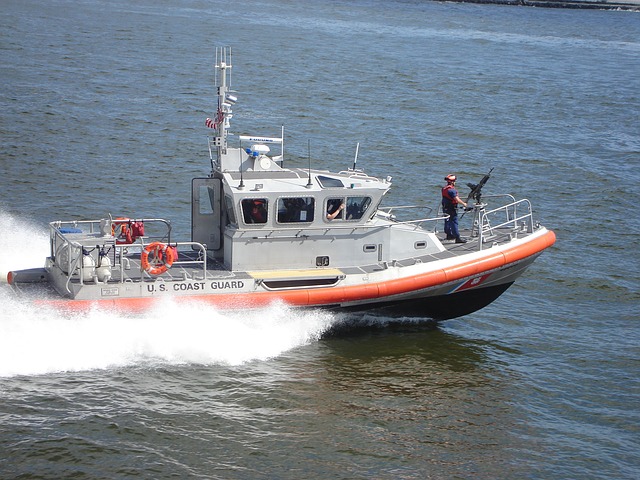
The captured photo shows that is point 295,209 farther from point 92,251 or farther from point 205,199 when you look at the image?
point 92,251

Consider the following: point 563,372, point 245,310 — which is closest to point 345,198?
point 245,310

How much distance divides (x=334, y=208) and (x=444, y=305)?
261 centimetres

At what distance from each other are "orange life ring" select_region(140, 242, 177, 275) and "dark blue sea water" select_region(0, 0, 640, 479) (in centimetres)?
67

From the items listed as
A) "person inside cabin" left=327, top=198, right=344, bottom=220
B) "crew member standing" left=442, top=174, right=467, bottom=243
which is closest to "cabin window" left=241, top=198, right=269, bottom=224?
"person inside cabin" left=327, top=198, right=344, bottom=220

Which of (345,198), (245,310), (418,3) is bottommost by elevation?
(245,310)

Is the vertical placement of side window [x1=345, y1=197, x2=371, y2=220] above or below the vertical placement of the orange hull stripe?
above

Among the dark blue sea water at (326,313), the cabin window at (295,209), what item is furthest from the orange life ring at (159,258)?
the cabin window at (295,209)

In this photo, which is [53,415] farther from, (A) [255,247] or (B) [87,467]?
(A) [255,247]

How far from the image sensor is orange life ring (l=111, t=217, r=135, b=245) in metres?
15.7

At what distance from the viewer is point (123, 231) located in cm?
1587

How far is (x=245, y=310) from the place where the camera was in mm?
14984

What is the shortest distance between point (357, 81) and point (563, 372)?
86.0 ft

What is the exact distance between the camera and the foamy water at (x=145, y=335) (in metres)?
13.9

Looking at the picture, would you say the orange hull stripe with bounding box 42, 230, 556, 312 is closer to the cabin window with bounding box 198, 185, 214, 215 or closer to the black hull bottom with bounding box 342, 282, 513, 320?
the black hull bottom with bounding box 342, 282, 513, 320
